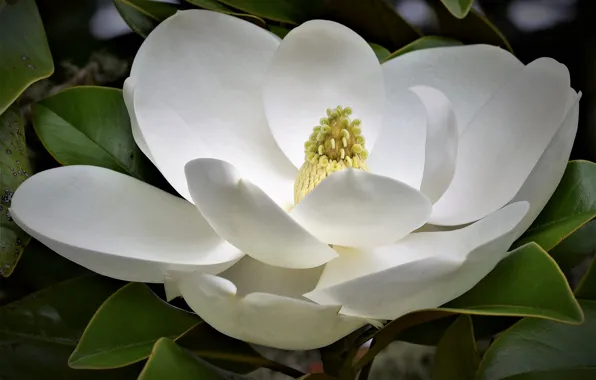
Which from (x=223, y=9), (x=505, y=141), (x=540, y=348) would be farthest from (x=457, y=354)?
→ (x=223, y=9)

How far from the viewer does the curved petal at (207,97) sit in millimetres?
608

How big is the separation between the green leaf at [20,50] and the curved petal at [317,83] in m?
0.20

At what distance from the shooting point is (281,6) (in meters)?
0.73

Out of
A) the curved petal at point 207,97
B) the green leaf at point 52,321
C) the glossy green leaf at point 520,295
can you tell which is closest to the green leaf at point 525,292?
the glossy green leaf at point 520,295

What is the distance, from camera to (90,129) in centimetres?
66

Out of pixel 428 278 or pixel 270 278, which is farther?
pixel 270 278

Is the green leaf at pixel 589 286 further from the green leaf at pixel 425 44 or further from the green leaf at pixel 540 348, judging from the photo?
the green leaf at pixel 425 44

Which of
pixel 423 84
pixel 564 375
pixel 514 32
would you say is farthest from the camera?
pixel 514 32

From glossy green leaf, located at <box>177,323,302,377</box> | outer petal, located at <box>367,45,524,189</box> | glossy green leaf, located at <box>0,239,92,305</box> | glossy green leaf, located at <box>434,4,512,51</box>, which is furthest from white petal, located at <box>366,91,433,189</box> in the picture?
glossy green leaf, located at <box>0,239,92,305</box>

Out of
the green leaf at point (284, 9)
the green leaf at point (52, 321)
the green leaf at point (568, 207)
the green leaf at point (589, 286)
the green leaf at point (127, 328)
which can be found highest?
the green leaf at point (284, 9)

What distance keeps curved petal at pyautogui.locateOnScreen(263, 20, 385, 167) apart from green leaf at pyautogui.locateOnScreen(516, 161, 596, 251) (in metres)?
0.17

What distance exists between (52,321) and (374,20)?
44 cm

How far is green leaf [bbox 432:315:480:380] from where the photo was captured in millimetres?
626

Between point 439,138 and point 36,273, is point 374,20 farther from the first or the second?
point 36,273
